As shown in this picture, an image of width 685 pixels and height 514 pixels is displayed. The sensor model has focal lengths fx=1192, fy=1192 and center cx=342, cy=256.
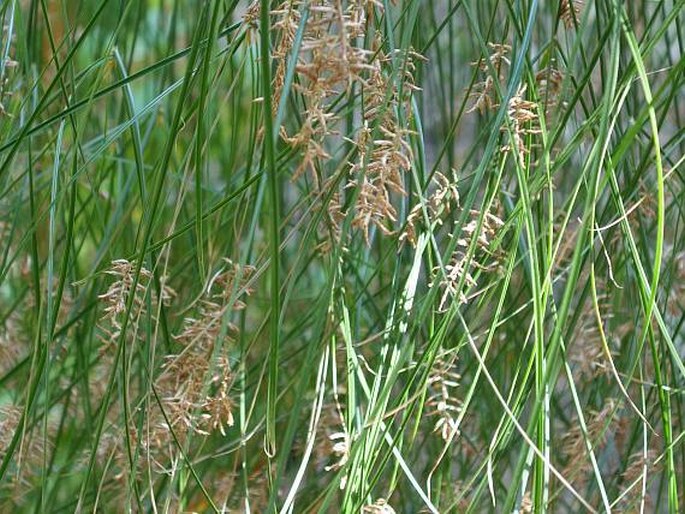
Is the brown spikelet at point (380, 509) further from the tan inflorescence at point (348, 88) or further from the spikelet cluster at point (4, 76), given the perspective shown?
the spikelet cluster at point (4, 76)

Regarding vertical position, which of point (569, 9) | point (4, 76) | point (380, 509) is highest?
point (569, 9)

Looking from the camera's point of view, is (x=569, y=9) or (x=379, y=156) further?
(x=569, y=9)

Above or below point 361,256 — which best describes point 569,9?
above

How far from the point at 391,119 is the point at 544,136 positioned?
0.09 metres

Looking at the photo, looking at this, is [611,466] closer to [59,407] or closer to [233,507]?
[233,507]

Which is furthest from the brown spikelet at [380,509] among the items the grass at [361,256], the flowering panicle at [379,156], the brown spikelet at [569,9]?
the brown spikelet at [569,9]

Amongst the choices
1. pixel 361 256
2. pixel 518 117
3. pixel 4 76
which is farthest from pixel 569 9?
pixel 4 76

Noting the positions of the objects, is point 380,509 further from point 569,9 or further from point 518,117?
point 569,9

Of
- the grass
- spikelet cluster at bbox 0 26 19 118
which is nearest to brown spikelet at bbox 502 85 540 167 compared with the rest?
the grass

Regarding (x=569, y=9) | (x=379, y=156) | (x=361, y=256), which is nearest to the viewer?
(x=379, y=156)

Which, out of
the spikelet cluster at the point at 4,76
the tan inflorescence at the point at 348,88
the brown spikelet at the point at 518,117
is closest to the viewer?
the tan inflorescence at the point at 348,88

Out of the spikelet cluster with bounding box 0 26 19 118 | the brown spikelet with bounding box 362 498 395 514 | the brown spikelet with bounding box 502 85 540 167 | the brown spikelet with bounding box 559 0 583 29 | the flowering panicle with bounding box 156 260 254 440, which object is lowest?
the brown spikelet with bounding box 362 498 395 514

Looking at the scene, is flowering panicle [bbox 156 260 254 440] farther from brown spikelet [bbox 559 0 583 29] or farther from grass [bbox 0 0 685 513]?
brown spikelet [bbox 559 0 583 29]

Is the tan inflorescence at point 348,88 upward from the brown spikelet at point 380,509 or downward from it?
upward
